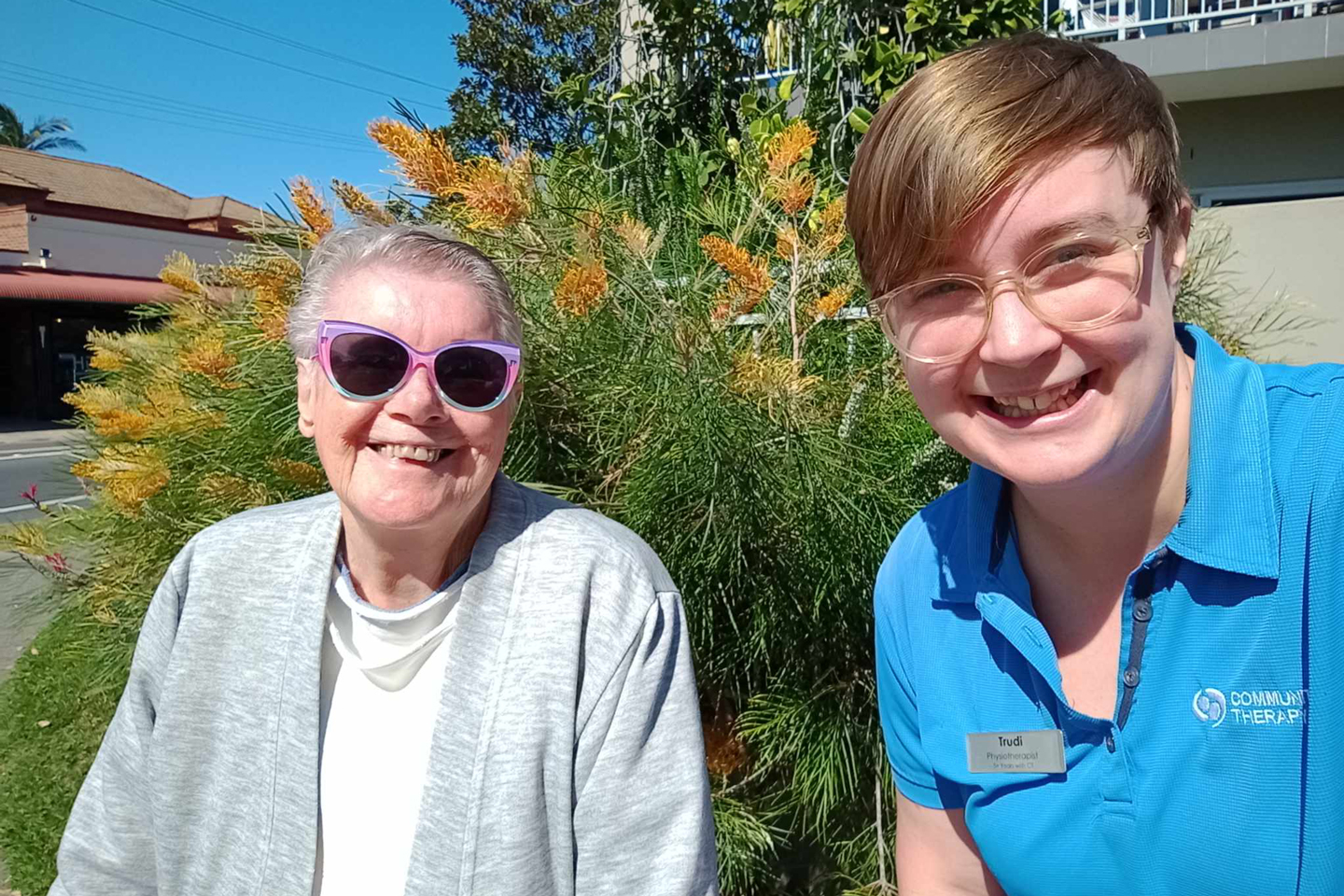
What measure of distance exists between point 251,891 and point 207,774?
0.65ft

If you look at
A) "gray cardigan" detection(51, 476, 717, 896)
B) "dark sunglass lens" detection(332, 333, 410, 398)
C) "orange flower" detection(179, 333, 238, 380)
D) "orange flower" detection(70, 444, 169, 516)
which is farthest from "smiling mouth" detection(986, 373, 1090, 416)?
"orange flower" detection(70, 444, 169, 516)

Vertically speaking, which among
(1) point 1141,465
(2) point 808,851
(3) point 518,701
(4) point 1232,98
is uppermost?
(4) point 1232,98

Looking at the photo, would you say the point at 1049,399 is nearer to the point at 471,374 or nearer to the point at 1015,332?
the point at 1015,332

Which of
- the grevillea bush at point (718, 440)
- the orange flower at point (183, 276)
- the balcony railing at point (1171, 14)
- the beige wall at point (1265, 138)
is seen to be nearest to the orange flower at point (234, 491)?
the grevillea bush at point (718, 440)

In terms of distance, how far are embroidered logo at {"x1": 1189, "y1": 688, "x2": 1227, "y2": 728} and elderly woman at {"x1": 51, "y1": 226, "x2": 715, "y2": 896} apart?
67 centimetres

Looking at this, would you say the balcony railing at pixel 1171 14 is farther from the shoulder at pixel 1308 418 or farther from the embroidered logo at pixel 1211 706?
the embroidered logo at pixel 1211 706

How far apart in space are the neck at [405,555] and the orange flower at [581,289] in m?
0.51

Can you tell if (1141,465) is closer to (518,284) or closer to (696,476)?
(696,476)

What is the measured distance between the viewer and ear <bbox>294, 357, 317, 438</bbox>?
1.60 meters

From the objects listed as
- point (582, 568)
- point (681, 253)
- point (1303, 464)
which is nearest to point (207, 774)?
point (582, 568)

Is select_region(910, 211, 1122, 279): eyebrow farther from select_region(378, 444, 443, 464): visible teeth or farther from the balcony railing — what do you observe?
the balcony railing

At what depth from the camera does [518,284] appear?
2.31 metres

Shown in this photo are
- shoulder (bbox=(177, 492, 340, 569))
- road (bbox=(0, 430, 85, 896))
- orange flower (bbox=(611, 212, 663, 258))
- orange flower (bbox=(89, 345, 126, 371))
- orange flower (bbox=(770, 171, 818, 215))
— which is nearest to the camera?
shoulder (bbox=(177, 492, 340, 569))

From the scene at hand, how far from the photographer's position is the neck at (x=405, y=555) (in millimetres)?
1541
